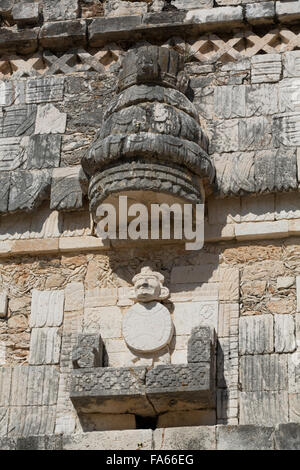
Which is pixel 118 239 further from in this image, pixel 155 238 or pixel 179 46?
pixel 179 46

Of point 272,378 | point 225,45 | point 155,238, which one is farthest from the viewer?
point 225,45

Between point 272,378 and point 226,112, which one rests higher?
point 226,112

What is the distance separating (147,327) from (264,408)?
48.1 inches

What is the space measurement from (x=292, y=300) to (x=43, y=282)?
7.14 feet

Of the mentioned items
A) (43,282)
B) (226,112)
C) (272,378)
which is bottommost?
(272,378)

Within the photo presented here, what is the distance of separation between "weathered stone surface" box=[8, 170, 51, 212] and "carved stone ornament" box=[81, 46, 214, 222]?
445 millimetres

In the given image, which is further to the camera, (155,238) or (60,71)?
(60,71)

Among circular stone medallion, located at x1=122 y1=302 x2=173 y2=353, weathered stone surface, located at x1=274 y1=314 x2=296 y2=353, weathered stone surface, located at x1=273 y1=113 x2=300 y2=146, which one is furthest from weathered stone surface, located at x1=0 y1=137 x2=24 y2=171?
weathered stone surface, located at x1=274 y1=314 x2=296 y2=353

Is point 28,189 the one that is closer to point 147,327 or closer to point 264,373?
point 147,327

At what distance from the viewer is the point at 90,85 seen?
47.0 feet

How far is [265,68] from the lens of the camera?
14.0 m

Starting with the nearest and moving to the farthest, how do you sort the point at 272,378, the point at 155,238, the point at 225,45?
the point at 272,378
the point at 155,238
the point at 225,45

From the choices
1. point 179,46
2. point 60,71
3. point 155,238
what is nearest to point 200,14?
point 179,46

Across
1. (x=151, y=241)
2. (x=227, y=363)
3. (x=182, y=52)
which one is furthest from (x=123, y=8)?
(x=227, y=363)
